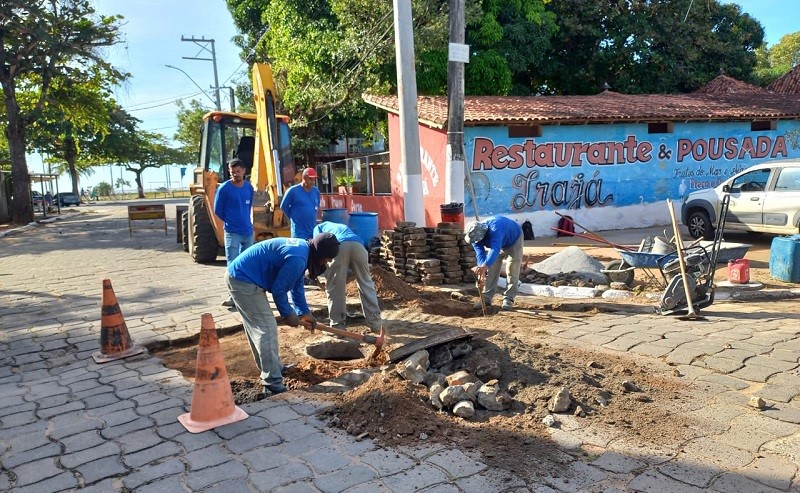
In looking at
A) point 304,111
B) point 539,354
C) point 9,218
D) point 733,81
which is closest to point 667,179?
point 733,81

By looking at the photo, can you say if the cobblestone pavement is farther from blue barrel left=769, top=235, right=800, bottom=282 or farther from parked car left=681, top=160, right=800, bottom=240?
parked car left=681, top=160, right=800, bottom=240

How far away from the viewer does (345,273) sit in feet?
20.9

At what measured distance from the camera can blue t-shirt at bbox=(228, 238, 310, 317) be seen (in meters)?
4.36

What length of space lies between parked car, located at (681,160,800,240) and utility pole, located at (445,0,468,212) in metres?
5.23

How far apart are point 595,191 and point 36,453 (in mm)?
14571

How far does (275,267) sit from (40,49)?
69.1 ft

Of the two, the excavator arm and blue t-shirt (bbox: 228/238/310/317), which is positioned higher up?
the excavator arm

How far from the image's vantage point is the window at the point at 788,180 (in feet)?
36.8

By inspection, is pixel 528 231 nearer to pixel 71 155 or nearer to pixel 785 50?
pixel 71 155

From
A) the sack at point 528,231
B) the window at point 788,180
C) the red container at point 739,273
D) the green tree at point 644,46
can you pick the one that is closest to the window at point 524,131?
the sack at point 528,231

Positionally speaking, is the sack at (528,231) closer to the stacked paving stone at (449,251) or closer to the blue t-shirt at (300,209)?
the stacked paving stone at (449,251)

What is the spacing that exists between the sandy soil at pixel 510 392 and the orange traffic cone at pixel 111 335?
0.35 metres

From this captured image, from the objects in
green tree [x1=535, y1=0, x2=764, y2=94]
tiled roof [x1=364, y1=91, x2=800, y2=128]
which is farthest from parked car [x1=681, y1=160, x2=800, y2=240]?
green tree [x1=535, y1=0, x2=764, y2=94]

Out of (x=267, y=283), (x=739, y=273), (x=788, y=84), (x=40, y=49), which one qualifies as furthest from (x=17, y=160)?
(x=788, y=84)
